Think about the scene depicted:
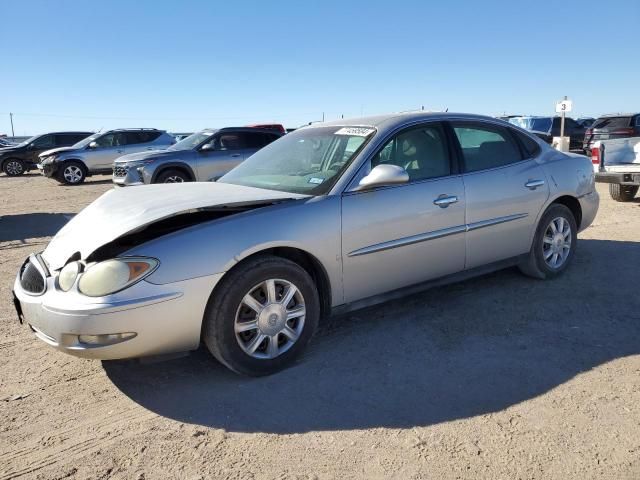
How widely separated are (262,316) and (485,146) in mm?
2517

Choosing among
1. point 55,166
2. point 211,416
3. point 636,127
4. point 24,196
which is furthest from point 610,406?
point 55,166

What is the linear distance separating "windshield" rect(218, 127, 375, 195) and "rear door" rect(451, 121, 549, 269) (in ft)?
3.15

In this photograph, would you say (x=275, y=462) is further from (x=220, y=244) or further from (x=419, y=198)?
(x=419, y=198)

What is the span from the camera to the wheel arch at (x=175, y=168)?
1134 cm

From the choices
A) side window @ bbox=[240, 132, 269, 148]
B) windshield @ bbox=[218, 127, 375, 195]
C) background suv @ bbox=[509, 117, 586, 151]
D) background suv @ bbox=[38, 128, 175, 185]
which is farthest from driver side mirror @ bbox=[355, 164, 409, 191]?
background suv @ bbox=[509, 117, 586, 151]

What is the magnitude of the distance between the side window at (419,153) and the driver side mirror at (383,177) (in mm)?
266

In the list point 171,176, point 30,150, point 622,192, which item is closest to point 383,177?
point 622,192

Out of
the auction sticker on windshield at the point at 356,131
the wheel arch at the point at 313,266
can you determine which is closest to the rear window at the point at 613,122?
the auction sticker on windshield at the point at 356,131

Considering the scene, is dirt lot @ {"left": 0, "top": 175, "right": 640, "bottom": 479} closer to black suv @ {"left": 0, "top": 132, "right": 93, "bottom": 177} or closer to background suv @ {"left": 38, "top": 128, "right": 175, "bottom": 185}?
background suv @ {"left": 38, "top": 128, "right": 175, "bottom": 185}

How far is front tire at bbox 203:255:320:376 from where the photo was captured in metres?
3.02

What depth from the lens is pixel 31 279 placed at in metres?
3.21

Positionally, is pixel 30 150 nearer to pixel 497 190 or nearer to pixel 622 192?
pixel 622 192

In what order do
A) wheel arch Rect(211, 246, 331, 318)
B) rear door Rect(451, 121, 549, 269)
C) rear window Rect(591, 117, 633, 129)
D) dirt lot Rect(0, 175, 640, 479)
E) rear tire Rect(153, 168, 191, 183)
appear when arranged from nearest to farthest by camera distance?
1. dirt lot Rect(0, 175, 640, 479)
2. wheel arch Rect(211, 246, 331, 318)
3. rear door Rect(451, 121, 549, 269)
4. rear tire Rect(153, 168, 191, 183)
5. rear window Rect(591, 117, 633, 129)

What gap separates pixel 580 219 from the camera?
5.13 m
